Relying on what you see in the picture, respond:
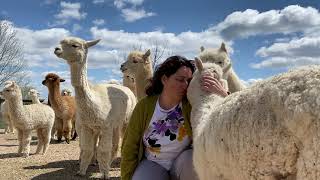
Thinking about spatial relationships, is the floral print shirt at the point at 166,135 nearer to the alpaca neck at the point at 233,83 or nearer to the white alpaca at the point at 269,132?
the white alpaca at the point at 269,132

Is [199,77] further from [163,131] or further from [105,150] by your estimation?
[105,150]

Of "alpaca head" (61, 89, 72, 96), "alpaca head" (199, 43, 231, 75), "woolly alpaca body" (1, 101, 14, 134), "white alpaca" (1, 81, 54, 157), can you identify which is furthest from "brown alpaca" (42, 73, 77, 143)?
"alpaca head" (199, 43, 231, 75)

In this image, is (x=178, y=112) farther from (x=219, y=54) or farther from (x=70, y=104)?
(x=70, y=104)

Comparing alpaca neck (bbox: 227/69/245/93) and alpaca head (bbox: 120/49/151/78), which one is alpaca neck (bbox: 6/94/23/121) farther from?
alpaca neck (bbox: 227/69/245/93)

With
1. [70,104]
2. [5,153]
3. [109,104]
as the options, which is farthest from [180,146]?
[70,104]

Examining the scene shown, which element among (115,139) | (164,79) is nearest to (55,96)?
(115,139)

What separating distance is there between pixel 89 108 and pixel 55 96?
5.89m

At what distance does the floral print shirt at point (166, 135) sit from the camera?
3.95 m

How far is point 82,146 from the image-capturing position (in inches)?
305

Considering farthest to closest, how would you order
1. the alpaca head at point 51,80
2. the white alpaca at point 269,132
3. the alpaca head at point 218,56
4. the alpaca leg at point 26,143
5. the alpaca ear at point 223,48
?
the alpaca head at point 51,80 → the alpaca leg at point 26,143 → the alpaca ear at point 223,48 → the alpaca head at point 218,56 → the white alpaca at point 269,132

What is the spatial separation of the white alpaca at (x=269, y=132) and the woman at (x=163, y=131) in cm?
103

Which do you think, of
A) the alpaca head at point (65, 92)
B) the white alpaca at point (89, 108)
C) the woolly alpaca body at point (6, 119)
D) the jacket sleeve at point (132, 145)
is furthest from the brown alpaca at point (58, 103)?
the jacket sleeve at point (132, 145)

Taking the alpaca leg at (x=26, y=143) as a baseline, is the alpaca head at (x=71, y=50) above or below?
above

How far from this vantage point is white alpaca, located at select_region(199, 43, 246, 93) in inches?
263
